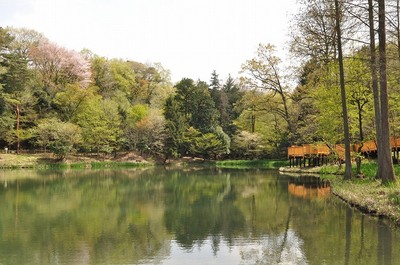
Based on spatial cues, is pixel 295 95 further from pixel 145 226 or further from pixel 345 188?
pixel 145 226

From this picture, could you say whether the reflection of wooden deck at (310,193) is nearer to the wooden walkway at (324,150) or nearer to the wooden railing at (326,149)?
the wooden walkway at (324,150)

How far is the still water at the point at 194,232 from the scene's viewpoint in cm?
715

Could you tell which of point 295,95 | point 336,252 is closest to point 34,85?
point 295,95

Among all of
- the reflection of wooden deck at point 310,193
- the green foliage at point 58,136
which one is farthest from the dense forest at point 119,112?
the reflection of wooden deck at point 310,193

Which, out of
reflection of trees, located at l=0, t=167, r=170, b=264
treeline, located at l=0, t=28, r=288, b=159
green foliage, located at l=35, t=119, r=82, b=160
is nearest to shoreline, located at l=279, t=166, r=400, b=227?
reflection of trees, located at l=0, t=167, r=170, b=264

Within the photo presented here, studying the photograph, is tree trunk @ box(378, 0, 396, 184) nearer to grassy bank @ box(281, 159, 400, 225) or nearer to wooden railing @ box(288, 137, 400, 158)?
grassy bank @ box(281, 159, 400, 225)

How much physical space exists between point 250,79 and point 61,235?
29355 mm

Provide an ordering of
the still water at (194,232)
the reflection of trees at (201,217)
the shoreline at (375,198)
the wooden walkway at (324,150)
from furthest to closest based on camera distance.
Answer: the wooden walkway at (324,150)
the shoreline at (375,198)
the reflection of trees at (201,217)
the still water at (194,232)

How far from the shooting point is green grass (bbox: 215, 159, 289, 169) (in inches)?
1731

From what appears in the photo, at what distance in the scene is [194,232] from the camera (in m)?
9.41

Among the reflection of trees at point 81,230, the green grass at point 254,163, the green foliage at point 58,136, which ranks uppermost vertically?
the green foliage at point 58,136

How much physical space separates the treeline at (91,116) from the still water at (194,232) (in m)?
33.7

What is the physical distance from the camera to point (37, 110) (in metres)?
49.9

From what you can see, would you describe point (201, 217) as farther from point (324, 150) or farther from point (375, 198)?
point (324, 150)
